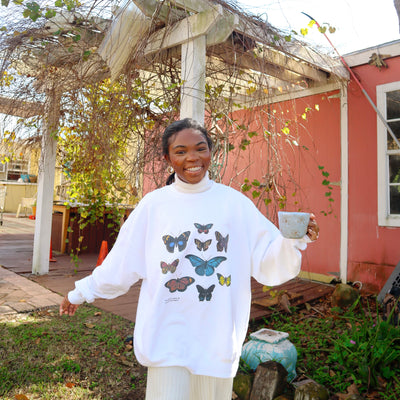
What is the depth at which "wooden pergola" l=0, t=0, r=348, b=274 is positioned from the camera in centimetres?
321

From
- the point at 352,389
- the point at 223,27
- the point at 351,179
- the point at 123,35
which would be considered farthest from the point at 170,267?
the point at 351,179

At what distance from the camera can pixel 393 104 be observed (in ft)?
16.3

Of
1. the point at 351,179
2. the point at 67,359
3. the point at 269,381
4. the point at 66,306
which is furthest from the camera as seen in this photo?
the point at 351,179

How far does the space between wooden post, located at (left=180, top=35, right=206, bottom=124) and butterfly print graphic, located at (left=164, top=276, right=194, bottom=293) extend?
6.34 ft

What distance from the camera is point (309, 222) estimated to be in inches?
57.4

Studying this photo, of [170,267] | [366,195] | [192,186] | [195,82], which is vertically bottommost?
[170,267]

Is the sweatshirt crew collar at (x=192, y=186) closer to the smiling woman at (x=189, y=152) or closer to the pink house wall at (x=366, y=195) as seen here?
the smiling woman at (x=189, y=152)

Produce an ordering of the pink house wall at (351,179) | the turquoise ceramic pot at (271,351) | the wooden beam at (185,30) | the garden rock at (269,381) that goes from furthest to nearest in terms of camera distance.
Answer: the pink house wall at (351,179) < the wooden beam at (185,30) < the turquoise ceramic pot at (271,351) < the garden rock at (269,381)

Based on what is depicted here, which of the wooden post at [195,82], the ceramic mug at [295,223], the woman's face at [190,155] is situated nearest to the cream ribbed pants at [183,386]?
the ceramic mug at [295,223]

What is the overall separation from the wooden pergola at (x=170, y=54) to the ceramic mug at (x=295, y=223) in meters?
2.01

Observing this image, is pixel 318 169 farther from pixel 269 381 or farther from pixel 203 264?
pixel 203 264

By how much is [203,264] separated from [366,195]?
4.26 metres

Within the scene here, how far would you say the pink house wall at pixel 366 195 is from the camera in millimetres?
4926

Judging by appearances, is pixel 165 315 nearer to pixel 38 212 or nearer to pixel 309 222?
pixel 309 222
